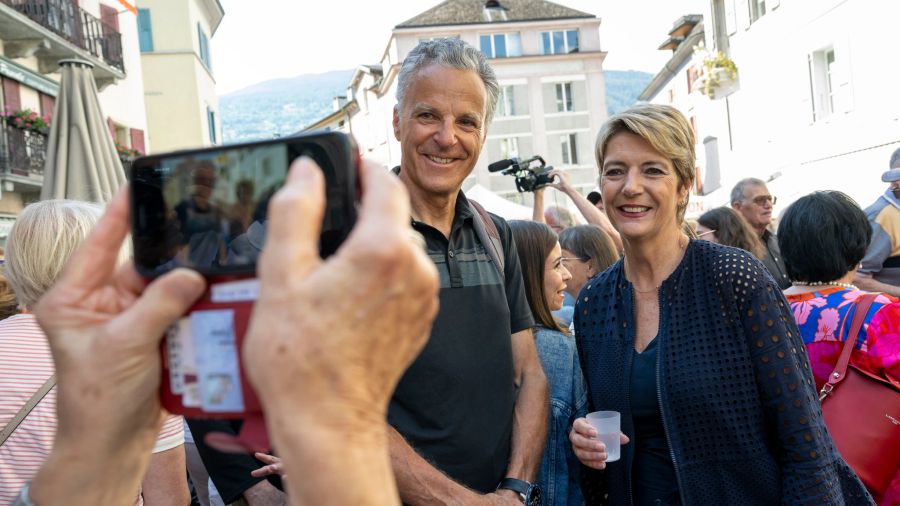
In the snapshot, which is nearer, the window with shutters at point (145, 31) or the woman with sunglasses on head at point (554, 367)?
the woman with sunglasses on head at point (554, 367)

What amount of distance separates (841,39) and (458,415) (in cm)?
1593

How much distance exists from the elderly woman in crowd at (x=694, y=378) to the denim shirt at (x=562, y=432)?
70 millimetres

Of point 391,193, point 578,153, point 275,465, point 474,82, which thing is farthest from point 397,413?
point 578,153

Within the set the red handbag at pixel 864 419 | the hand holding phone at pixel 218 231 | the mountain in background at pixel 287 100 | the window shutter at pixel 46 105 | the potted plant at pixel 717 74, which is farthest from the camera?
the mountain in background at pixel 287 100

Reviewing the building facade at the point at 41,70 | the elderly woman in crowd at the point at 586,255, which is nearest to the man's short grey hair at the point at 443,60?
the elderly woman in crowd at the point at 586,255

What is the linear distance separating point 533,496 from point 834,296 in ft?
5.23

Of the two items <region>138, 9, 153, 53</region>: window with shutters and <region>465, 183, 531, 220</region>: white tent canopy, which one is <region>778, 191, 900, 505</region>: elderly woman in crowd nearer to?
<region>465, 183, 531, 220</region>: white tent canopy

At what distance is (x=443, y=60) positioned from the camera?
8.77ft

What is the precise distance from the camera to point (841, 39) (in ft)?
51.2

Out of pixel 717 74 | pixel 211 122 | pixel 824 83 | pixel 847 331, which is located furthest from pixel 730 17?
pixel 211 122

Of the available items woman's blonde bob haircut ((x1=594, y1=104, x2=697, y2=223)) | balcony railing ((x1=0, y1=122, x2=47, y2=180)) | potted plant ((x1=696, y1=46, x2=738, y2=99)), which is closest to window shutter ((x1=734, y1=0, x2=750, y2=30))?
potted plant ((x1=696, y1=46, x2=738, y2=99))

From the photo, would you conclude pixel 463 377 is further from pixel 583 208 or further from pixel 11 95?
pixel 11 95

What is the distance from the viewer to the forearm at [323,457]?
790mm

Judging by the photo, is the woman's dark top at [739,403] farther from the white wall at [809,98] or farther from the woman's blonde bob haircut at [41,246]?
the white wall at [809,98]
